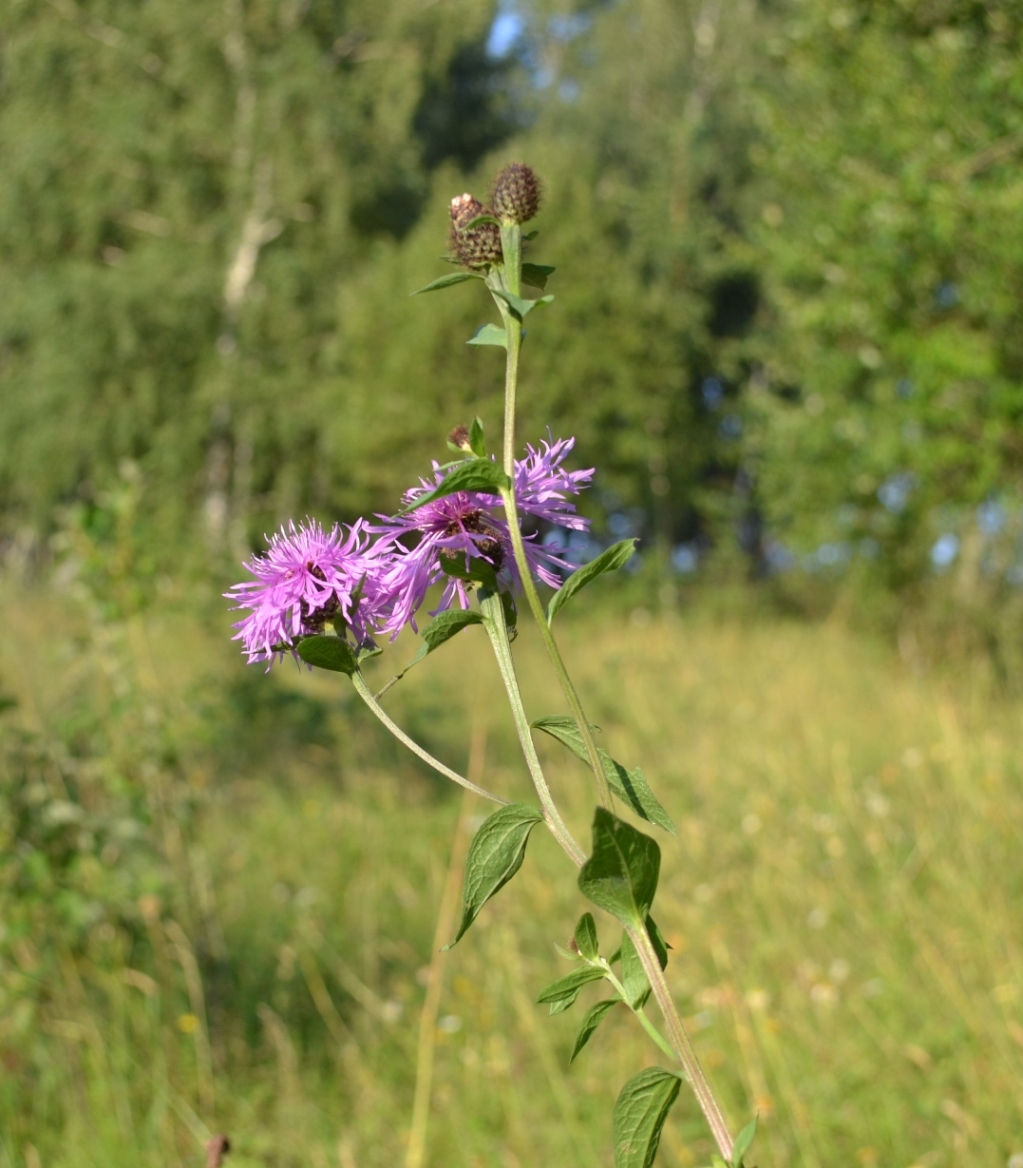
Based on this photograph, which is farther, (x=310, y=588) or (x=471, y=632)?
(x=471, y=632)

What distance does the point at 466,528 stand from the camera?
66 cm

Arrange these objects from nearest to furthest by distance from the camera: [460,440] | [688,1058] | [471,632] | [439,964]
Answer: [688,1058] → [460,440] → [439,964] → [471,632]

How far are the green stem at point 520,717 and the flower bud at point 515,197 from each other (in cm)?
19

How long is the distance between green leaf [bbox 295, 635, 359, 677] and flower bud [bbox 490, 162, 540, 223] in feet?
0.76

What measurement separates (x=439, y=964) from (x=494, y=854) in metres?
1.86

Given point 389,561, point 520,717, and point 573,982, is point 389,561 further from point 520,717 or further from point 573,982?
point 573,982

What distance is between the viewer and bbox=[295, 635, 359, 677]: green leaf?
0.60 metres

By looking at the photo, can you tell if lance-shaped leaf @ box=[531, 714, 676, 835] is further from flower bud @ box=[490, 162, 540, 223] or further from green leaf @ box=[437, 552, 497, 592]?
flower bud @ box=[490, 162, 540, 223]

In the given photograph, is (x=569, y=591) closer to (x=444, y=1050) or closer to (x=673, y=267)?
(x=444, y=1050)

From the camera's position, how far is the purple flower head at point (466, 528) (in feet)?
2.07

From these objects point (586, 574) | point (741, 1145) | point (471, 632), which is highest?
point (471, 632)

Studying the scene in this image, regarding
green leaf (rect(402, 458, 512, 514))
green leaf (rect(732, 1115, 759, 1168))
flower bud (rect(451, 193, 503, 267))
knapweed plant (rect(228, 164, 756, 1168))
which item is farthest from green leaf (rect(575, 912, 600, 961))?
flower bud (rect(451, 193, 503, 267))

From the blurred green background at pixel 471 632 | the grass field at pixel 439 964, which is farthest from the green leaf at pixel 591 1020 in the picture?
the grass field at pixel 439 964

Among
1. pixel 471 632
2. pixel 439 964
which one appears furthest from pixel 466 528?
pixel 471 632
